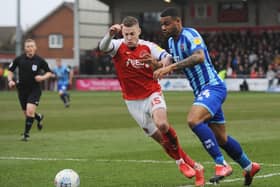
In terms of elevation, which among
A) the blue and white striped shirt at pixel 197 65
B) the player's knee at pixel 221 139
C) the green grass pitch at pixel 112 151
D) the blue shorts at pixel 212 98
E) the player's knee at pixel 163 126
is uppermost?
the blue and white striped shirt at pixel 197 65

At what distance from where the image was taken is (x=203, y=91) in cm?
1015

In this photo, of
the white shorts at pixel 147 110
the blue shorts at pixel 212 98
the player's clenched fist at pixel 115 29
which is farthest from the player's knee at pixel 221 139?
the player's clenched fist at pixel 115 29

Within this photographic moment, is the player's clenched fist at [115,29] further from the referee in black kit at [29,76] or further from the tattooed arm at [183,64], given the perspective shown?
the referee in black kit at [29,76]

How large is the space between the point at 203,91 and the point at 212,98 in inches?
7.4

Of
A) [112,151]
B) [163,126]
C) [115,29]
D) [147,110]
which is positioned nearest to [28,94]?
[112,151]

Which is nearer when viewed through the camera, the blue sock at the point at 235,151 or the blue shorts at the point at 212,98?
the blue shorts at the point at 212,98

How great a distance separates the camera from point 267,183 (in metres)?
10.4

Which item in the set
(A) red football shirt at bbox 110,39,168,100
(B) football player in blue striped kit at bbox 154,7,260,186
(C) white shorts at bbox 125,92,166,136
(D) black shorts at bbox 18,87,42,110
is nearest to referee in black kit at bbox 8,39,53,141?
(D) black shorts at bbox 18,87,42,110

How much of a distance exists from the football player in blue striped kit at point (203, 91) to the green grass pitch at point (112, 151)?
437 millimetres

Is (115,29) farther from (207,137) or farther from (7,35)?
(7,35)

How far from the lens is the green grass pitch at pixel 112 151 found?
11008mm

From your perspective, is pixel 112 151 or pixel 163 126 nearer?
pixel 163 126

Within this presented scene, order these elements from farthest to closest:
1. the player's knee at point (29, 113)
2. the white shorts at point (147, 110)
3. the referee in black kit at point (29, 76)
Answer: the referee in black kit at point (29, 76), the player's knee at point (29, 113), the white shorts at point (147, 110)

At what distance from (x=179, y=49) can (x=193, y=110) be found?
920mm
